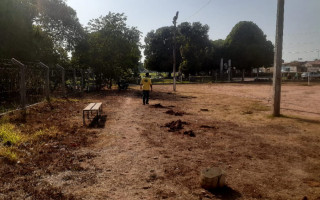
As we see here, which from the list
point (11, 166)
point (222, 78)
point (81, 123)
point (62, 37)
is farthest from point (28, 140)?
point (222, 78)

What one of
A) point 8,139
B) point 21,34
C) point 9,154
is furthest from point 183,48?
point 9,154

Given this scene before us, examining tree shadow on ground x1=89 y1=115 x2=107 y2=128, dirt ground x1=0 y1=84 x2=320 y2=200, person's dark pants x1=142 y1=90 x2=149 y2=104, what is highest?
person's dark pants x1=142 y1=90 x2=149 y2=104

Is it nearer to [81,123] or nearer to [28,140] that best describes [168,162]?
[28,140]

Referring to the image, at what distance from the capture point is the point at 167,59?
6631 centimetres

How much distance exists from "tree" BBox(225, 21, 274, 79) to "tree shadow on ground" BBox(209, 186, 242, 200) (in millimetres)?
55210

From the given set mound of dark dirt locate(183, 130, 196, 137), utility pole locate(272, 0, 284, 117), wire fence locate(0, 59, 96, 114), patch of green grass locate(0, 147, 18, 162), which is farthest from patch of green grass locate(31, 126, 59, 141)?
utility pole locate(272, 0, 284, 117)

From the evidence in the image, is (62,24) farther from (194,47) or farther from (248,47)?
(248,47)

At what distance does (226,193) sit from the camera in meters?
4.13

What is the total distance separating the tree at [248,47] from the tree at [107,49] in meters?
35.2

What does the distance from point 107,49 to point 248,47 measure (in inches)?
1502

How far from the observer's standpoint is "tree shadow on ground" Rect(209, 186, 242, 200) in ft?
13.1

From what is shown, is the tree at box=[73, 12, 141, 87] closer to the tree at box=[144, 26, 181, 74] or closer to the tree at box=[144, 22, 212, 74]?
the tree at box=[144, 22, 212, 74]

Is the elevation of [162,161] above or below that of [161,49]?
below

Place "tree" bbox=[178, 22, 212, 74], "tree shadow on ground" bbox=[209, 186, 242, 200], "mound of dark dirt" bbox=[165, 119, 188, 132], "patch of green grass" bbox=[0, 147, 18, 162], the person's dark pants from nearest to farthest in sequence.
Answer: "tree shadow on ground" bbox=[209, 186, 242, 200] < "patch of green grass" bbox=[0, 147, 18, 162] < "mound of dark dirt" bbox=[165, 119, 188, 132] < the person's dark pants < "tree" bbox=[178, 22, 212, 74]
